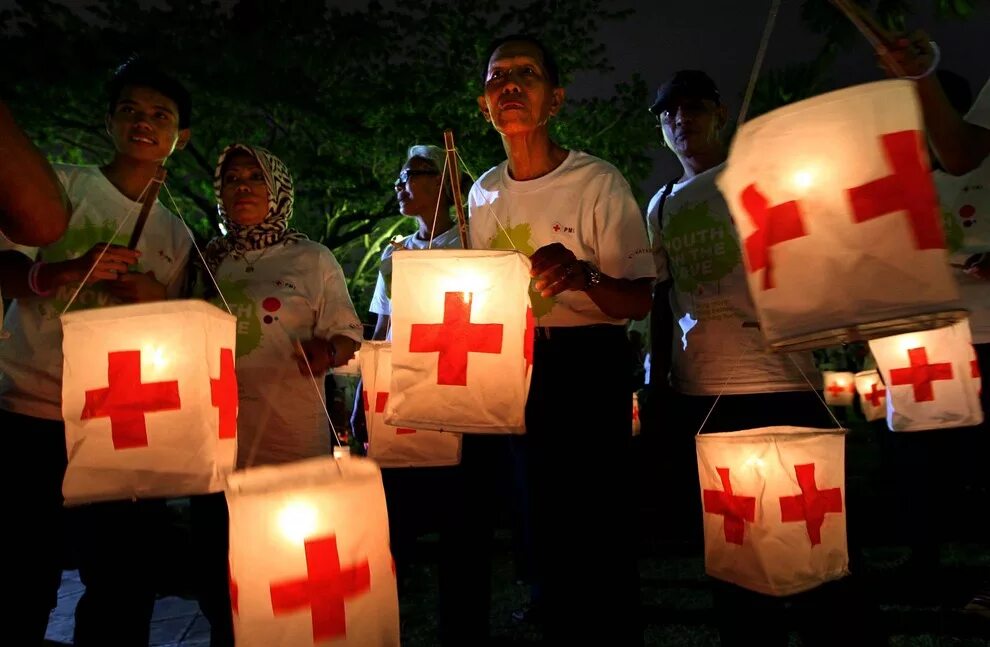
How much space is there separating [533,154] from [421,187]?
1.53 m

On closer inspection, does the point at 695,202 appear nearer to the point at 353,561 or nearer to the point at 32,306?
the point at 353,561

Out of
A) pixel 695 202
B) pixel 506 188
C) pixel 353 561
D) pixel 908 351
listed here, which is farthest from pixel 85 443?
pixel 908 351

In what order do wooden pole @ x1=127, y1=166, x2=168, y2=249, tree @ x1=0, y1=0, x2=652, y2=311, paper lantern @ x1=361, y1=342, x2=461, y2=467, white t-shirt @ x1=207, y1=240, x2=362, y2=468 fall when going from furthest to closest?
tree @ x1=0, y1=0, x2=652, y2=311 → paper lantern @ x1=361, y1=342, x2=461, y2=467 → white t-shirt @ x1=207, y1=240, x2=362, y2=468 → wooden pole @ x1=127, y1=166, x2=168, y2=249

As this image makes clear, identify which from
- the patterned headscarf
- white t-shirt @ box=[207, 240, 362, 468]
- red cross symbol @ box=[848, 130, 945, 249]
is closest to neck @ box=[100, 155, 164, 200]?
the patterned headscarf

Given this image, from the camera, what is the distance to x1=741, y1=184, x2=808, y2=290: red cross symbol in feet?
5.48

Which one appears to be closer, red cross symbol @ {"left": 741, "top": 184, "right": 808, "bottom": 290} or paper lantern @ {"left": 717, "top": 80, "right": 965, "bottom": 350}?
paper lantern @ {"left": 717, "top": 80, "right": 965, "bottom": 350}

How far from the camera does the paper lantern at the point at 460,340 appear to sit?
2195 mm

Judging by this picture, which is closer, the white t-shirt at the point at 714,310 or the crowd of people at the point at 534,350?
the crowd of people at the point at 534,350

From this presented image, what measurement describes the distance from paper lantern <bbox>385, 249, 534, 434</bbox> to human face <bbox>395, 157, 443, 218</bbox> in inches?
73.8

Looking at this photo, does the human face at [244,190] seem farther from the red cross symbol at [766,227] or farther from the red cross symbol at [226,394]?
the red cross symbol at [766,227]

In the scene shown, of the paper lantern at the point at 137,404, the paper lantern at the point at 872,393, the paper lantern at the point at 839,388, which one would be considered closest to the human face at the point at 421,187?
the paper lantern at the point at 137,404

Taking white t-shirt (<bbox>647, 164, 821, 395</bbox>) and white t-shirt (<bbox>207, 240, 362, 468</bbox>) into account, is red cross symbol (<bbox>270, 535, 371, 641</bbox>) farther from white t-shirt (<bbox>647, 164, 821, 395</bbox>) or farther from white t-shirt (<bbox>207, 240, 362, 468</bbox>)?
white t-shirt (<bbox>647, 164, 821, 395</bbox>)

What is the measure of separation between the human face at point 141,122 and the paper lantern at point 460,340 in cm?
128

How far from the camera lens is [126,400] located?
7.18 feet
